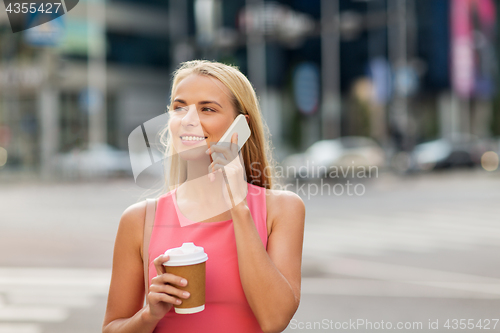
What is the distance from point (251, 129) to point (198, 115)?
277 millimetres

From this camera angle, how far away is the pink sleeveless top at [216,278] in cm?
192

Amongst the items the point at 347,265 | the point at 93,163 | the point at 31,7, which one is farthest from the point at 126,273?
the point at 93,163

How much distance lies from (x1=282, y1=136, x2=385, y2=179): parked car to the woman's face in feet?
69.2

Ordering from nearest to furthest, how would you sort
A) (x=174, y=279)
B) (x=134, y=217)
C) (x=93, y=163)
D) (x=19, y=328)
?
(x=174, y=279) → (x=134, y=217) → (x=19, y=328) → (x=93, y=163)

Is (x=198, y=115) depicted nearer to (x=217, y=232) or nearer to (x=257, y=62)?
(x=217, y=232)

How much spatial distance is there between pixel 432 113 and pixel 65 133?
85.3 ft

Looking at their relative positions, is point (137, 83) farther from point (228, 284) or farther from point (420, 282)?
point (228, 284)

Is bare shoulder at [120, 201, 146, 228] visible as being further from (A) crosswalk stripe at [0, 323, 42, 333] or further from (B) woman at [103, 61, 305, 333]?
(A) crosswalk stripe at [0, 323, 42, 333]

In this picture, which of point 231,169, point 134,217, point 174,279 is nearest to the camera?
point 174,279

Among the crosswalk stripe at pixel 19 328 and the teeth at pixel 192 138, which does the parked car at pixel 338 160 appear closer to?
the crosswalk stripe at pixel 19 328

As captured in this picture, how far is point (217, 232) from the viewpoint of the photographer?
1.98 metres

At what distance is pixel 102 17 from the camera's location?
3962cm

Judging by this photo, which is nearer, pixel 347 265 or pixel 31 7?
pixel 31 7

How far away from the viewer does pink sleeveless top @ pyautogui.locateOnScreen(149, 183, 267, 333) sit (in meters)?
A: 1.92
